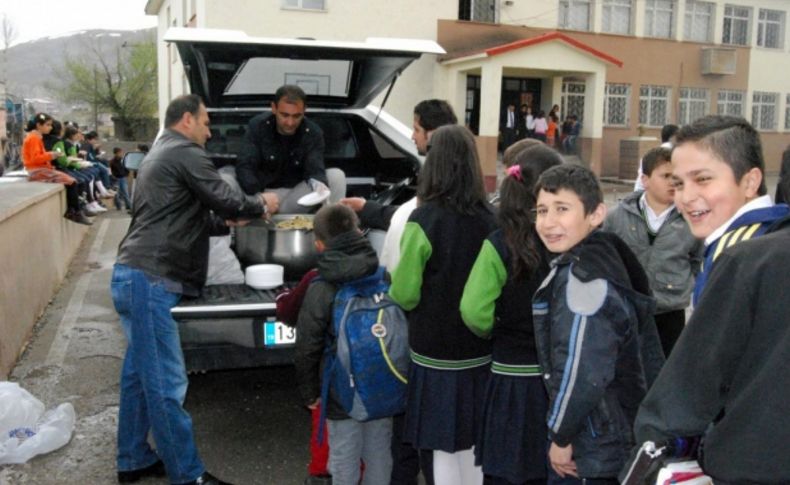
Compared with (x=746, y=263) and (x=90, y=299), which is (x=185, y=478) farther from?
(x=90, y=299)

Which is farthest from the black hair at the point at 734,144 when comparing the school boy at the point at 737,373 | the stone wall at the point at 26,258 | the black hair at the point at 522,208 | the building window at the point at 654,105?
the building window at the point at 654,105

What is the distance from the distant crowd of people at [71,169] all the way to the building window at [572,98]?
14.8 metres

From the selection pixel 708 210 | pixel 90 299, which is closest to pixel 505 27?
pixel 90 299

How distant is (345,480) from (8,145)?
87.9 feet

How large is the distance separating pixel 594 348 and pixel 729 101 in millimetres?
31718

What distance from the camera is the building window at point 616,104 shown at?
27.6 meters

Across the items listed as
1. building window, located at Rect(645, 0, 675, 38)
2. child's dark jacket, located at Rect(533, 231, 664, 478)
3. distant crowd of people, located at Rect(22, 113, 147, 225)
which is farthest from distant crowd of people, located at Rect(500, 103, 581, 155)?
child's dark jacket, located at Rect(533, 231, 664, 478)

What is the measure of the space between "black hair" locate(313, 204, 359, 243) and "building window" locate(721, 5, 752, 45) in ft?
102

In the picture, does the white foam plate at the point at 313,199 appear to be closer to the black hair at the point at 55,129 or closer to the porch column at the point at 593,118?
the black hair at the point at 55,129

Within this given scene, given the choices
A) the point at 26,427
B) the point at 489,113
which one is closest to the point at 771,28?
the point at 489,113

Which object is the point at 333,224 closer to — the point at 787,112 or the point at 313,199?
the point at 313,199

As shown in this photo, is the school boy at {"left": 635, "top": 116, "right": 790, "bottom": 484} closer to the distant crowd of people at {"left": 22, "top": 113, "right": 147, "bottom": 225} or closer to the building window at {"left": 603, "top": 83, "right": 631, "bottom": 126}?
the distant crowd of people at {"left": 22, "top": 113, "right": 147, "bottom": 225}

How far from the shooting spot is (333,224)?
3424 millimetres

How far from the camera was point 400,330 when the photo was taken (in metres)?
3.36
